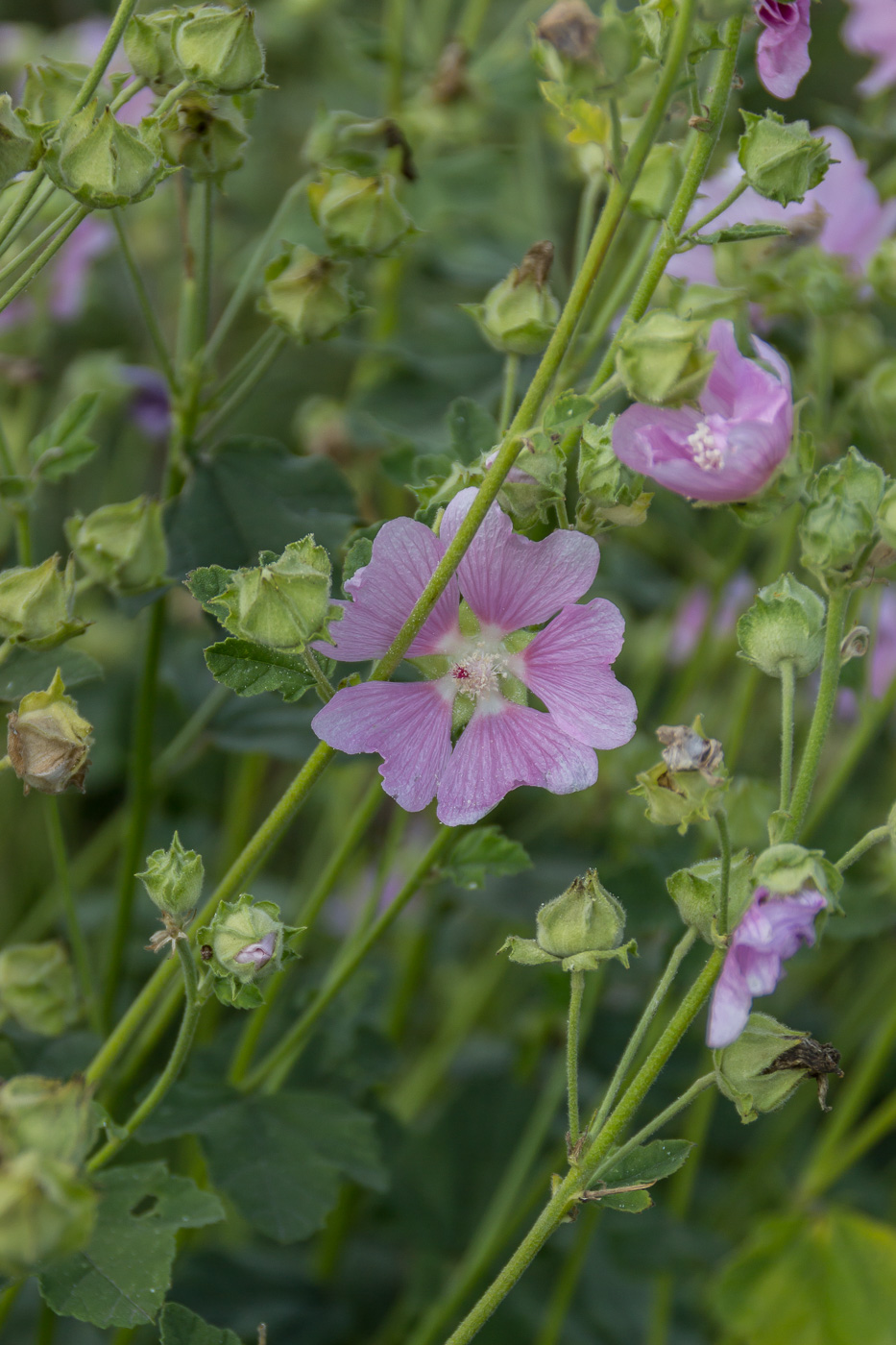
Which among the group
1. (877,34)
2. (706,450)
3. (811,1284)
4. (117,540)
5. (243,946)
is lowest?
(811,1284)

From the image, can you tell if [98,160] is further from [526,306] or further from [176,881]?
[176,881]

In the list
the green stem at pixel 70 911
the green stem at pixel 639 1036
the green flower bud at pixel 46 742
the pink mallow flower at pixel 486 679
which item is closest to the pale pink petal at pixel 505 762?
the pink mallow flower at pixel 486 679

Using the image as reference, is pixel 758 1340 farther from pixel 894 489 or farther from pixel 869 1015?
pixel 894 489

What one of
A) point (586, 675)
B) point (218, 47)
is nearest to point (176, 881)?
point (586, 675)

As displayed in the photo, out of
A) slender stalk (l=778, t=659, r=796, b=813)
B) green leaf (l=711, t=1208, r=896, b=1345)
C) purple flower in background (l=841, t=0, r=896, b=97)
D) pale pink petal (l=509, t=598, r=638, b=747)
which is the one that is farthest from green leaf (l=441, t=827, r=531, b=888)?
purple flower in background (l=841, t=0, r=896, b=97)

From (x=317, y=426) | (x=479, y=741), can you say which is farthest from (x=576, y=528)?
(x=317, y=426)
